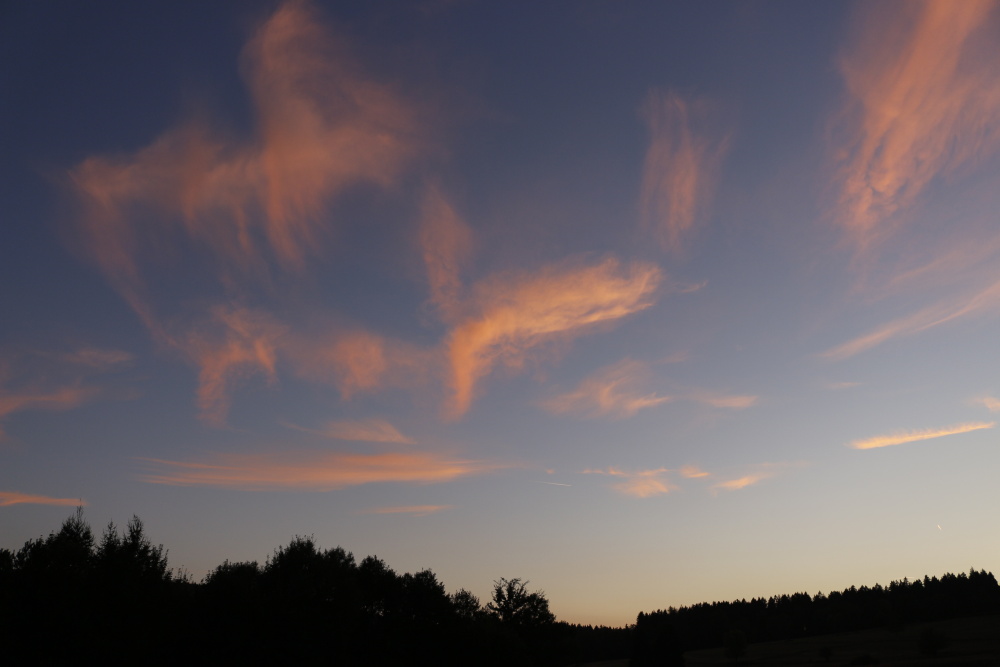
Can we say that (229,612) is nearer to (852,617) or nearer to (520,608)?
(520,608)

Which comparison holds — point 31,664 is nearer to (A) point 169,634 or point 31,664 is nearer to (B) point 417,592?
(A) point 169,634

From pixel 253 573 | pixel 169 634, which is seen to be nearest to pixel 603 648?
pixel 253 573

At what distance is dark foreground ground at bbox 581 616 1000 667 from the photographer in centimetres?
9569

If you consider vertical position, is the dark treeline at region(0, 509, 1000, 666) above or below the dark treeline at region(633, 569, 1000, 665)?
above

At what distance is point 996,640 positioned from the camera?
107562 mm

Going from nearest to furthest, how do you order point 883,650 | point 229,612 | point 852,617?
point 229,612
point 883,650
point 852,617

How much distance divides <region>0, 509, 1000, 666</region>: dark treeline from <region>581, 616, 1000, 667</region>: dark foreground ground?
187 feet

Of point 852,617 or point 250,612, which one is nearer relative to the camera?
point 250,612

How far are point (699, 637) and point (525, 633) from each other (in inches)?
5295

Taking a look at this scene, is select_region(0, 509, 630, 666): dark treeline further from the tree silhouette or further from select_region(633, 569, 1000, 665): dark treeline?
select_region(633, 569, 1000, 665): dark treeline

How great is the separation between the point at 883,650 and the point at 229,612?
125759 mm

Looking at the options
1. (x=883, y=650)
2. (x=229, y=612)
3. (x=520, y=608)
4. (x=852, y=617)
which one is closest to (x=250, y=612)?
(x=229, y=612)

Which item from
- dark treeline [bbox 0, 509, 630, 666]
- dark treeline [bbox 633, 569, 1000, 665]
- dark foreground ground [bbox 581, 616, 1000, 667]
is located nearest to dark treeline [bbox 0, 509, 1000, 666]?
dark treeline [bbox 0, 509, 630, 666]

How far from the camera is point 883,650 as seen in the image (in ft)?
388
